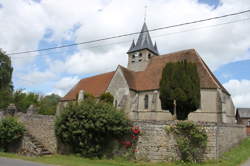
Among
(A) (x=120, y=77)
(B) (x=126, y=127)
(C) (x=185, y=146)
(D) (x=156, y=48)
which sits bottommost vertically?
(C) (x=185, y=146)

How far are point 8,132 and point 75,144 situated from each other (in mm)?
4758

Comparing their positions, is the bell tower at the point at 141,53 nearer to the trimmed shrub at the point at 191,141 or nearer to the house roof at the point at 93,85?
the house roof at the point at 93,85

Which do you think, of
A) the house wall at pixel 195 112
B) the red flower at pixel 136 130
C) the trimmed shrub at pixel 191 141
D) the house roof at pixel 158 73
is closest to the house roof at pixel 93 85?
the house roof at pixel 158 73

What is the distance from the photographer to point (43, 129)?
1428cm

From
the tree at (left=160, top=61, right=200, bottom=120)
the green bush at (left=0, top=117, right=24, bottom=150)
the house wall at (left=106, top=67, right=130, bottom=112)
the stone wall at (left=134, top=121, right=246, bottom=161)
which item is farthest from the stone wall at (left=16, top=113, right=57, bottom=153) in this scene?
the house wall at (left=106, top=67, right=130, bottom=112)

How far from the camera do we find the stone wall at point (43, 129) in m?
13.6

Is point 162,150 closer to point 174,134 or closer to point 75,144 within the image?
point 174,134

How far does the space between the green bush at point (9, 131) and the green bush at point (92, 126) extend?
138 inches

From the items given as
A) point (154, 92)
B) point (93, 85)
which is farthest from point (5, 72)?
point (154, 92)

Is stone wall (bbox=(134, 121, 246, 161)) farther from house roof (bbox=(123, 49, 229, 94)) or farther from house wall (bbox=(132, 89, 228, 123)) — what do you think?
house roof (bbox=(123, 49, 229, 94))

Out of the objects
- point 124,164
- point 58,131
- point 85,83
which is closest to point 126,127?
point 124,164

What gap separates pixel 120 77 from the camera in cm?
2600

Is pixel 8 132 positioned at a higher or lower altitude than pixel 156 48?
lower

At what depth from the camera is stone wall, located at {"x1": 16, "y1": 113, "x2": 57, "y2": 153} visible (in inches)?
537
